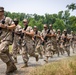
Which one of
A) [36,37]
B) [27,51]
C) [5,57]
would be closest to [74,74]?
[5,57]

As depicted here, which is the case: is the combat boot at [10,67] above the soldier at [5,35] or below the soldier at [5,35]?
below

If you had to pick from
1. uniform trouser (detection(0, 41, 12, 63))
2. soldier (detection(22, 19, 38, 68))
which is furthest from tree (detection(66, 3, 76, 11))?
uniform trouser (detection(0, 41, 12, 63))

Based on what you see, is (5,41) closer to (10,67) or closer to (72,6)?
(10,67)

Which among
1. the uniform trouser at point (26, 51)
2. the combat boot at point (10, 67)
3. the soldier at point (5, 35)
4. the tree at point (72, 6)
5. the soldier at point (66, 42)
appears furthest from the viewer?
the tree at point (72, 6)

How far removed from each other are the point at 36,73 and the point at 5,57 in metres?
1.14

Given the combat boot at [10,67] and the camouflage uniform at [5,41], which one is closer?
the camouflage uniform at [5,41]

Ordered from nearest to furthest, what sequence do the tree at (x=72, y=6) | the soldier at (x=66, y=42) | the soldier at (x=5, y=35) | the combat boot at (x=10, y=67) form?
the soldier at (x=5, y=35) → the combat boot at (x=10, y=67) → the soldier at (x=66, y=42) → the tree at (x=72, y=6)

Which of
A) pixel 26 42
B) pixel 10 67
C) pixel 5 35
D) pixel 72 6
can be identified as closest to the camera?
pixel 5 35

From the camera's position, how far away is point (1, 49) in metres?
8.66

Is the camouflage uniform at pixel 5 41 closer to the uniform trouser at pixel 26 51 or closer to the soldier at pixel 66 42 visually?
the uniform trouser at pixel 26 51

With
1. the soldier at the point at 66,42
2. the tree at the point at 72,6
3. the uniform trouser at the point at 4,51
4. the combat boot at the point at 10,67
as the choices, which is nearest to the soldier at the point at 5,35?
the uniform trouser at the point at 4,51

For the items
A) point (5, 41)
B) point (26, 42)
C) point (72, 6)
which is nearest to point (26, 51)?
point (26, 42)

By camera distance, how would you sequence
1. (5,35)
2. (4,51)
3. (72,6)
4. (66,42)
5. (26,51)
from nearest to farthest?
(4,51) → (5,35) → (26,51) → (66,42) → (72,6)

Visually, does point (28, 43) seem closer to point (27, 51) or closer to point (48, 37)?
point (27, 51)
